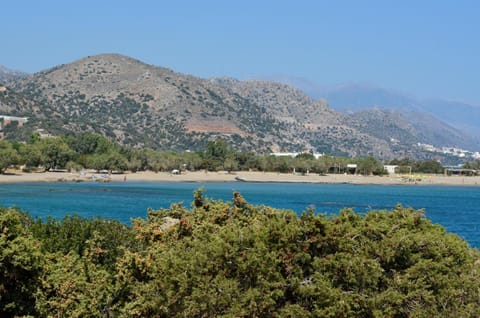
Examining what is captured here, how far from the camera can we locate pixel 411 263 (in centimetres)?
1823

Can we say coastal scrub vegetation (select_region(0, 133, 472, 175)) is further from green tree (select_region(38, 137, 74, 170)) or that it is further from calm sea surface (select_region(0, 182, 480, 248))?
calm sea surface (select_region(0, 182, 480, 248))

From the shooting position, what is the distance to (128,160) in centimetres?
14950

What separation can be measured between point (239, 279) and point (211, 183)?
123 meters

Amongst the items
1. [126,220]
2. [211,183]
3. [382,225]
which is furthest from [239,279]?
[211,183]

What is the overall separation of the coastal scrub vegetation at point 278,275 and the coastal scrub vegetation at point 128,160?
348 feet

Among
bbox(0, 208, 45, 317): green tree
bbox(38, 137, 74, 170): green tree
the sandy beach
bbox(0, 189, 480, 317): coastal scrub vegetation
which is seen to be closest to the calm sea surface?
the sandy beach

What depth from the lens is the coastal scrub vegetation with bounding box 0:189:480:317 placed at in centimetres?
1717

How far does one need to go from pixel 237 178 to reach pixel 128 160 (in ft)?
73.3

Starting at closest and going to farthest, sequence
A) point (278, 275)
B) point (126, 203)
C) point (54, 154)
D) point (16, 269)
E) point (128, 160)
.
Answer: point (278, 275) → point (16, 269) → point (126, 203) → point (54, 154) → point (128, 160)

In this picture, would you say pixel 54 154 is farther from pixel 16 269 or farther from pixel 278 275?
pixel 278 275

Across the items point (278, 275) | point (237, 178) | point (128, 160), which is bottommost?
point (278, 275)

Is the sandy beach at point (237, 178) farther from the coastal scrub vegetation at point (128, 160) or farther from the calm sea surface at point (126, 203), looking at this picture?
the calm sea surface at point (126, 203)

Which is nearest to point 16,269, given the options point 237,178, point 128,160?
point 128,160

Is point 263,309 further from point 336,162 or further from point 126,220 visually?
point 336,162
